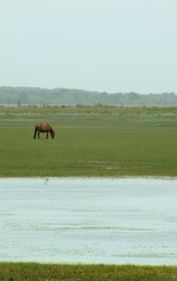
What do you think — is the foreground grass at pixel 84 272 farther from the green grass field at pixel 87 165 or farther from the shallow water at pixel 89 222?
the shallow water at pixel 89 222

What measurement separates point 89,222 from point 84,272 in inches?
221

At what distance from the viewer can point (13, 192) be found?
72.0 ft

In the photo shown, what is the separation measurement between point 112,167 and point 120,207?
12.2m

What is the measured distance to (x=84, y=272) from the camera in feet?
35.9

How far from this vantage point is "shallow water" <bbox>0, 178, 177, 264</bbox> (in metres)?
13.1

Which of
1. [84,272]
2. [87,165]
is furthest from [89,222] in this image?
[87,165]

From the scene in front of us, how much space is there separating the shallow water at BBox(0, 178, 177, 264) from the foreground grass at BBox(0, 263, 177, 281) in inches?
41.9

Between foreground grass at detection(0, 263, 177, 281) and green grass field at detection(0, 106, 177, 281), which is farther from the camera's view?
green grass field at detection(0, 106, 177, 281)

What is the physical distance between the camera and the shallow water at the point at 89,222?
43.1 ft

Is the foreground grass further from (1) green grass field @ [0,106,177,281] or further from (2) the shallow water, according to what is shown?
(2) the shallow water

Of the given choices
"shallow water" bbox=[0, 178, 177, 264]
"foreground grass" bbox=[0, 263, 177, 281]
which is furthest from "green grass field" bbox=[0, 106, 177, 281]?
"shallow water" bbox=[0, 178, 177, 264]

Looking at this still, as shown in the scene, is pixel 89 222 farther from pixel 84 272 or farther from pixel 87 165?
pixel 87 165

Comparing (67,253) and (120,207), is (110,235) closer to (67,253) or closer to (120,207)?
(67,253)

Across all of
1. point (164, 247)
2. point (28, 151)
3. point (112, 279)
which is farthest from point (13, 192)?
point (28, 151)
